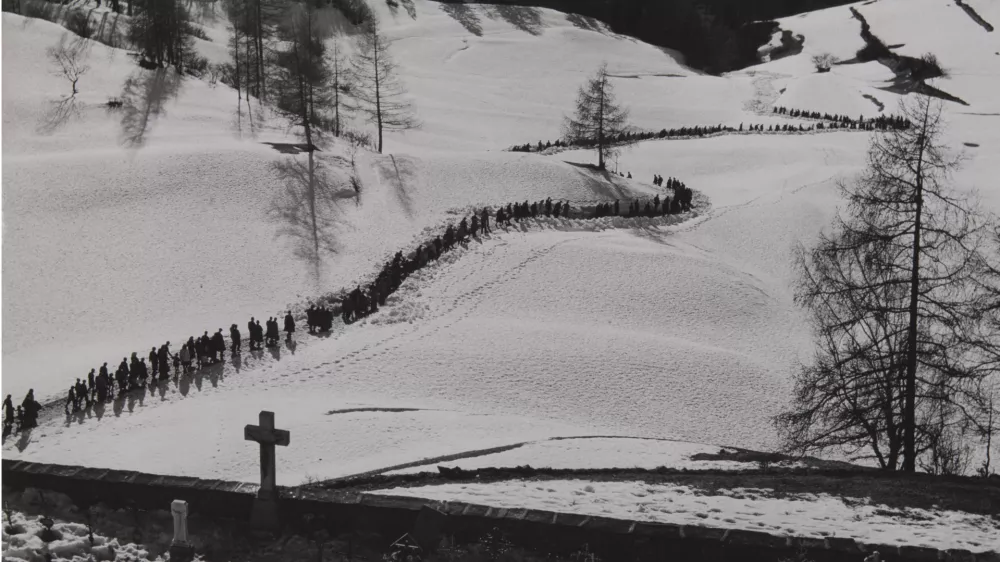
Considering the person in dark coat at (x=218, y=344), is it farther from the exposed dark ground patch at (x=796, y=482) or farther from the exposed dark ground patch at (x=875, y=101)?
the exposed dark ground patch at (x=875, y=101)

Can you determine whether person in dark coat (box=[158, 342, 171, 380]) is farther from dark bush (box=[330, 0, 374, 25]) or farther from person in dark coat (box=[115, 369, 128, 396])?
dark bush (box=[330, 0, 374, 25])

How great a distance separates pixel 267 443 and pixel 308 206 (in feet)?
88.4

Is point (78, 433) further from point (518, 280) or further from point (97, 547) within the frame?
point (518, 280)

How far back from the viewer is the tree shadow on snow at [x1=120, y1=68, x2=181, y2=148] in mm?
40969

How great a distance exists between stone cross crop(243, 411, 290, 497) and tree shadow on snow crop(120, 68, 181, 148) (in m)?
32.3

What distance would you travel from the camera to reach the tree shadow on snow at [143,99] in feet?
134

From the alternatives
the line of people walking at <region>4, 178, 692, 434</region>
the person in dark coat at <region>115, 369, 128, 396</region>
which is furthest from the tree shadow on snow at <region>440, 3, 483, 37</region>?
the person in dark coat at <region>115, 369, 128, 396</region>

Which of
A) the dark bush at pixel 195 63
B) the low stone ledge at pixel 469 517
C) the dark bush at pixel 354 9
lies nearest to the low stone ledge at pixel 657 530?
the low stone ledge at pixel 469 517

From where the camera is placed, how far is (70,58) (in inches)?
1864

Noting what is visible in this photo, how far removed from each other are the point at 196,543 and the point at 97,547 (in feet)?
3.07

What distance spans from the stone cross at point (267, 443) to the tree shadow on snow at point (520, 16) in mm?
84186

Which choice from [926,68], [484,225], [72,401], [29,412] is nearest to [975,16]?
[926,68]

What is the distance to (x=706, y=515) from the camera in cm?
1166

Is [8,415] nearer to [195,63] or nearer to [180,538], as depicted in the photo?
[180,538]
